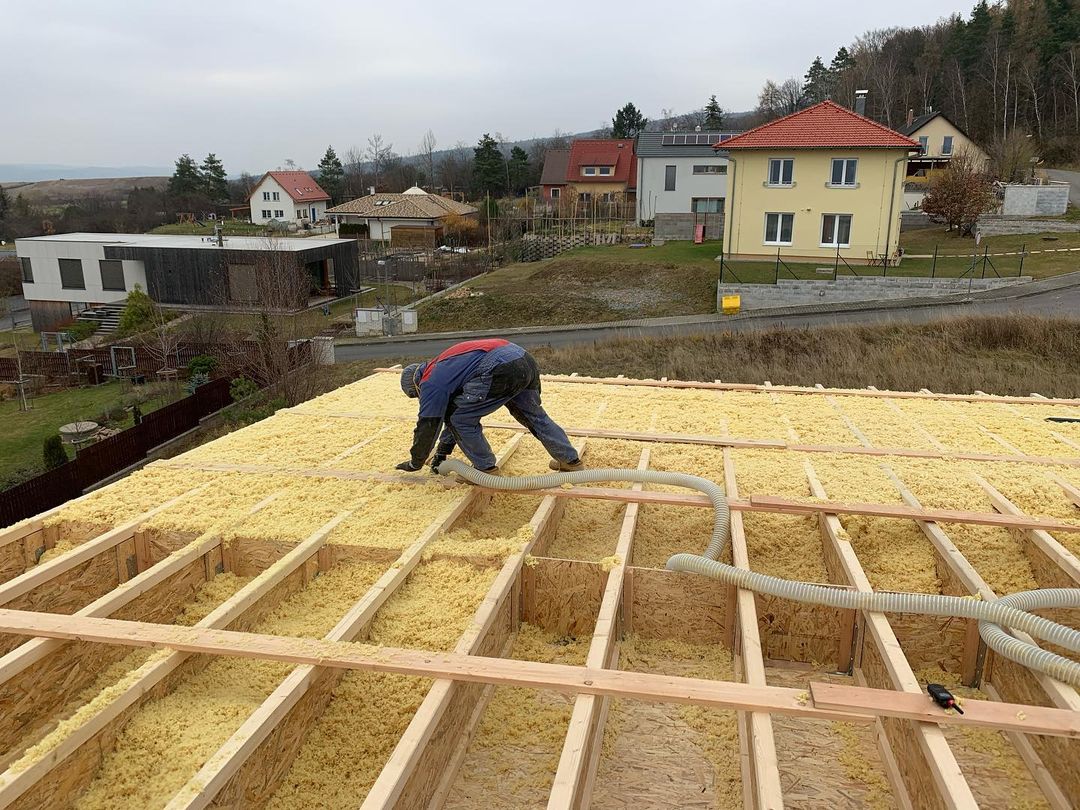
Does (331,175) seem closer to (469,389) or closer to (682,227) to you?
(682,227)

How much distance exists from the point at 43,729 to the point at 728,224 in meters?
27.7

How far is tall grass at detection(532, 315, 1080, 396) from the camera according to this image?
616 inches

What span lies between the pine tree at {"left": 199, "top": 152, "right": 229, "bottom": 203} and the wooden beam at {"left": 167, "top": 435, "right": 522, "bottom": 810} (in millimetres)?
77062

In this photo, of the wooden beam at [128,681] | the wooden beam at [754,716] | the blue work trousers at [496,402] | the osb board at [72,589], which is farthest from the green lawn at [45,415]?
the wooden beam at [754,716]

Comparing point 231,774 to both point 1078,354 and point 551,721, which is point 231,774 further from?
point 1078,354

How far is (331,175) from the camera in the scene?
73.6 meters

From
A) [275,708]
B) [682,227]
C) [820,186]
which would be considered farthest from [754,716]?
[682,227]

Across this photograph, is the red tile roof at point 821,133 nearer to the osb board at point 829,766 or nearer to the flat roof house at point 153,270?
the flat roof house at point 153,270

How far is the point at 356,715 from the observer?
144 inches

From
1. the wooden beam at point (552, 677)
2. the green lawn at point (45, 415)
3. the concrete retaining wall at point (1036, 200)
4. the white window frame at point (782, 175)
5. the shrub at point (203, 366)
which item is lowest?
the green lawn at point (45, 415)

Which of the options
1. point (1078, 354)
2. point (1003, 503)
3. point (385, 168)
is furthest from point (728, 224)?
point (385, 168)

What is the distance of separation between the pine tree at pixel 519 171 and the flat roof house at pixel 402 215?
15.7 metres

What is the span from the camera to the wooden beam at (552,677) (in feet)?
10.1

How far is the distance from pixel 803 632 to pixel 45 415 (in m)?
22.5
